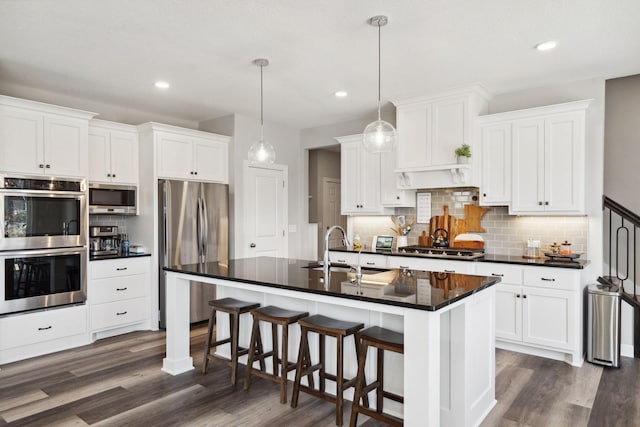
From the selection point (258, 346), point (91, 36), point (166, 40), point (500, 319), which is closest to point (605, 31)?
point (500, 319)

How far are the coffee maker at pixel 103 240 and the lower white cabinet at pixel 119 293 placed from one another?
254mm

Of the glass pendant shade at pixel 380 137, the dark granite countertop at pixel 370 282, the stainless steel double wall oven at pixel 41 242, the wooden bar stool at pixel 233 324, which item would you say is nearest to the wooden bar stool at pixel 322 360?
the dark granite countertop at pixel 370 282

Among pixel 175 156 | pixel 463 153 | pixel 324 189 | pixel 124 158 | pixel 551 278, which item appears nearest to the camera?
pixel 551 278

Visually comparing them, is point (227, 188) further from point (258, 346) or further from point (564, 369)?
point (564, 369)

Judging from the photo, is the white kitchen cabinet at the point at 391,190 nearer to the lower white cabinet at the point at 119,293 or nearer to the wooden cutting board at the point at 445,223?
the wooden cutting board at the point at 445,223

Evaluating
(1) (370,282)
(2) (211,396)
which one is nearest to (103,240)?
(2) (211,396)

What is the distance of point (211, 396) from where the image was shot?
9.84ft

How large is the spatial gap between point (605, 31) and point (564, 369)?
2.68 m

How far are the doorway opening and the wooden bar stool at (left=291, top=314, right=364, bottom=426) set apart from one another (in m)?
4.23

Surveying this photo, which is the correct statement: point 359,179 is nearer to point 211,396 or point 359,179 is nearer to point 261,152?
point 261,152

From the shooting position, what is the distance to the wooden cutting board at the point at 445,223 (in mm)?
4902

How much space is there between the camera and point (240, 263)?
12.0 feet

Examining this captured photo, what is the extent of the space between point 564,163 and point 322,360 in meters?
2.93

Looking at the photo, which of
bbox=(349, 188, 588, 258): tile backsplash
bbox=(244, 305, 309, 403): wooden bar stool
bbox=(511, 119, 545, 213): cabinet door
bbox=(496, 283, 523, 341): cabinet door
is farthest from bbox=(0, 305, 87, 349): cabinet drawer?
bbox=(511, 119, 545, 213): cabinet door
